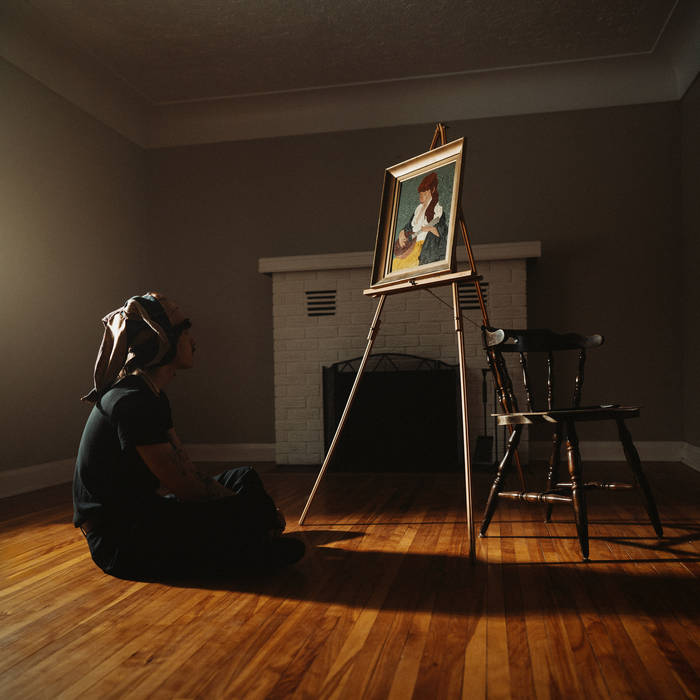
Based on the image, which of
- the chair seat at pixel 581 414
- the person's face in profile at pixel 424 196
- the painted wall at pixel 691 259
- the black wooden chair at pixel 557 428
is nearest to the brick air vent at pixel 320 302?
the person's face in profile at pixel 424 196

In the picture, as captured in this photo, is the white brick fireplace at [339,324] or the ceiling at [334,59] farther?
the white brick fireplace at [339,324]

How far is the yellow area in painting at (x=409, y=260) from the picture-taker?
2834 millimetres

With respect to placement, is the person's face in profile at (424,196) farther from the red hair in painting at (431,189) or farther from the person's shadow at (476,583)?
Result: the person's shadow at (476,583)

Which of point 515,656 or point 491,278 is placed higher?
point 491,278

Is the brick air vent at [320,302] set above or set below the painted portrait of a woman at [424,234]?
below

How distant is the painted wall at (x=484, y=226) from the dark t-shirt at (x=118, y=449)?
3.37 meters

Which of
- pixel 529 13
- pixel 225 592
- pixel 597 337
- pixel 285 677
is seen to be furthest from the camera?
pixel 529 13

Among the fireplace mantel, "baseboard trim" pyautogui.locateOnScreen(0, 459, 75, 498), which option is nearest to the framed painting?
the fireplace mantel

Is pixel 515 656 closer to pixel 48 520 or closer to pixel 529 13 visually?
pixel 48 520

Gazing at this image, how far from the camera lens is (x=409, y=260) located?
9.40ft

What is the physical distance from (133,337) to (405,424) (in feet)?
9.58

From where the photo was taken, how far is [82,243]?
16.1 ft

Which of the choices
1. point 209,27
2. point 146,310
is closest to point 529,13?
point 209,27

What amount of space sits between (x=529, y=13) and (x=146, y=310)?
340 cm
